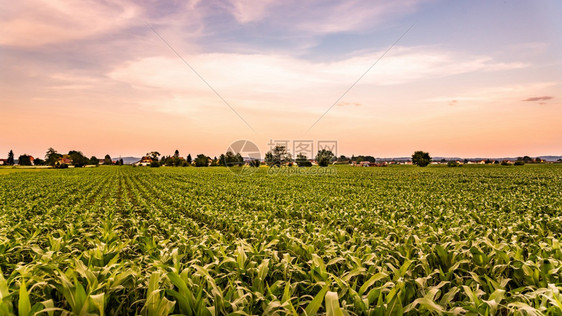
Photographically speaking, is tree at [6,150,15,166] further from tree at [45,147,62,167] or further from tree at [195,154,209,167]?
tree at [195,154,209,167]

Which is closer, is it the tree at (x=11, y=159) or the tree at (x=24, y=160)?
the tree at (x=24, y=160)

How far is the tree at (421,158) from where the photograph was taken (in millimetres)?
100000

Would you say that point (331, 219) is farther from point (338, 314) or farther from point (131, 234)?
point (338, 314)

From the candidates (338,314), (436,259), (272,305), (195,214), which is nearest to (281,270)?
(272,305)

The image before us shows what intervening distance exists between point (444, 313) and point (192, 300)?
216 centimetres

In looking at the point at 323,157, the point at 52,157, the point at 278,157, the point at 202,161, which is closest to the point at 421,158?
the point at 323,157

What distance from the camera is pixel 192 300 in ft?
8.80

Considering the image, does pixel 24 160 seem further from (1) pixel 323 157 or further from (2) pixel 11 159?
(1) pixel 323 157

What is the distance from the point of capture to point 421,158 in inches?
3986

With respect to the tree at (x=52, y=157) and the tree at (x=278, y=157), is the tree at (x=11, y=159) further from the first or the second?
the tree at (x=278, y=157)

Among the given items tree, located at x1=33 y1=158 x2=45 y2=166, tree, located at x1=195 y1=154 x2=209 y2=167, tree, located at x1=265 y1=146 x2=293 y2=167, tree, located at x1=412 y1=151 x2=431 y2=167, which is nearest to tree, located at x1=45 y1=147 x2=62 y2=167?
tree, located at x1=33 y1=158 x2=45 y2=166
